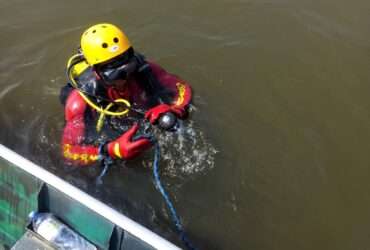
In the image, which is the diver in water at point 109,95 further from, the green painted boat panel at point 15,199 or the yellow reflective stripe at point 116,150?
the green painted boat panel at point 15,199

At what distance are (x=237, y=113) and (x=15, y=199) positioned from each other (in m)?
2.72

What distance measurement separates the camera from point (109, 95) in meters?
4.67

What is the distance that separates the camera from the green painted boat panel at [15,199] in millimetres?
3398

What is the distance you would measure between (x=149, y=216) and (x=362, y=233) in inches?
73.9

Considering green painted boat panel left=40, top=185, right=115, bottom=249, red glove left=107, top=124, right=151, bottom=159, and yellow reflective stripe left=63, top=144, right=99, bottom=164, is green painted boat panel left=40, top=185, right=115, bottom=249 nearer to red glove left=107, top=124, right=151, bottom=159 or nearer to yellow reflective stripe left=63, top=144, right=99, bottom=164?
red glove left=107, top=124, right=151, bottom=159

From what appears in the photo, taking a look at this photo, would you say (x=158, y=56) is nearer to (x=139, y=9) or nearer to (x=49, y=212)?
(x=139, y=9)

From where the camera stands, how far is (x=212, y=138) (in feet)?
17.1

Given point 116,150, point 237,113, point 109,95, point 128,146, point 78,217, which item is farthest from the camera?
point 237,113

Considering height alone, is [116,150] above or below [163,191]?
above

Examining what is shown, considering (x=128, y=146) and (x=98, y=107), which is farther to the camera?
(x=98, y=107)

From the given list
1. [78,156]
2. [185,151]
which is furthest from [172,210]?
[78,156]

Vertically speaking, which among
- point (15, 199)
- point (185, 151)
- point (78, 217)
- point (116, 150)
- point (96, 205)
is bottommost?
point (185, 151)

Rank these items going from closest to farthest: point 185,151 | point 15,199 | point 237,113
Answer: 1. point 15,199
2. point 185,151
3. point 237,113

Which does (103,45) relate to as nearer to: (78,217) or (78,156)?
(78,156)
